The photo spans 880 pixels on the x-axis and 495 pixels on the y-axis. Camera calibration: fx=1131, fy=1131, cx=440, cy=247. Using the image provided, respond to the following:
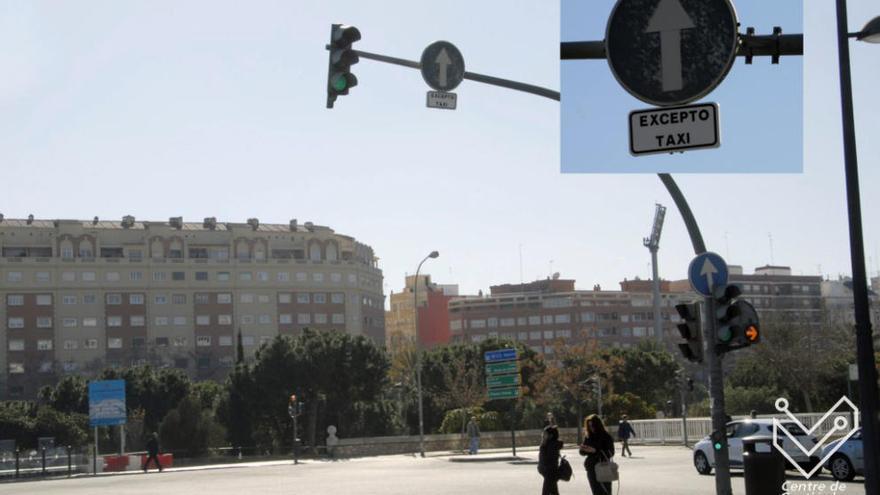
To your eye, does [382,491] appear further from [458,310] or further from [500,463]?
[458,310]

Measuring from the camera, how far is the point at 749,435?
27.0m

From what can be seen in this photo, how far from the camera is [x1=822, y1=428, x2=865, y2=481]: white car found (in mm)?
21962

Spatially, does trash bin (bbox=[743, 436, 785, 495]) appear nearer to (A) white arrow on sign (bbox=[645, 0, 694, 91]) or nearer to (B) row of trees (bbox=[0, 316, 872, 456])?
(A) white arrow on sign (bbox=[645, 0, 694, 91])

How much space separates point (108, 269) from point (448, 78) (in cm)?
12784

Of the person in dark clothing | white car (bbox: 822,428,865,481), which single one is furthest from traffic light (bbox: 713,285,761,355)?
white car (bbox: 822,428,865,481)

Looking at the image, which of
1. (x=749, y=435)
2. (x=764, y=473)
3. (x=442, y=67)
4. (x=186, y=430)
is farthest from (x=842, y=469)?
(x=186, y=430)

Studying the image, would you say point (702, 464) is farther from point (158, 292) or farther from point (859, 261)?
point (158, 292)

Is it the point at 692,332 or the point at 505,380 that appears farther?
the point at 505,380

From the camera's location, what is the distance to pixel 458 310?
172m

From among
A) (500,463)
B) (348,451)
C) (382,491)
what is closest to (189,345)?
(348,451)

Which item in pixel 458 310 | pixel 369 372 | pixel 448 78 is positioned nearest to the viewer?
→ pixel 448 78

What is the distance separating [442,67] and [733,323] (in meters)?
4.46

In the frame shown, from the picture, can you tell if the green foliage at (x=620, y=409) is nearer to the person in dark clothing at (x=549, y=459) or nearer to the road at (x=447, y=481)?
the road at (x=447, y=481)

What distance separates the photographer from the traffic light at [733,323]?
1300 centimetres
